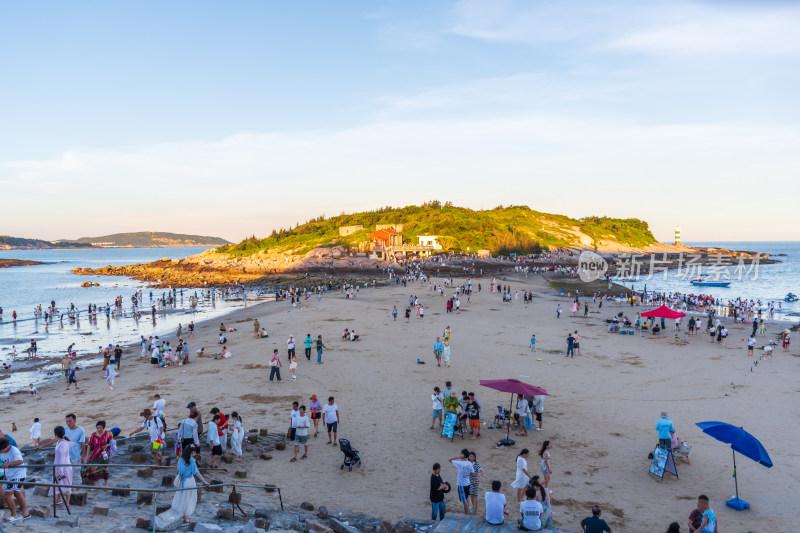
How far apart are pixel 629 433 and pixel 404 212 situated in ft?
341

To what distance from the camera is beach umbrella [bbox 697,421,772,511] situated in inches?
308

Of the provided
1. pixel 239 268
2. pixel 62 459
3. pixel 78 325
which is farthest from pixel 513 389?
pixel 239 268

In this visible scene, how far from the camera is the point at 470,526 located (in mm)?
6852

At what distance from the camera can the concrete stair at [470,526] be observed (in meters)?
6.68

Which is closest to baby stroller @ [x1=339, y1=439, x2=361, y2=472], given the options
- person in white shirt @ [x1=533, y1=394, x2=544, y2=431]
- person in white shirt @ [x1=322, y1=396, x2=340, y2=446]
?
person in white shirt @ [x1=322, y1=396, x2=340, y2=446]

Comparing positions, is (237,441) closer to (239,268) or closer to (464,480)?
(464,480)

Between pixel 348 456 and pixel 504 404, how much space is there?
5.89 meters

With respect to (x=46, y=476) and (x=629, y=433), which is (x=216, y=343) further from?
(x=629, y=433)

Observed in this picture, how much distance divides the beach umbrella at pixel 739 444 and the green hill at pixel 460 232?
76.9 m

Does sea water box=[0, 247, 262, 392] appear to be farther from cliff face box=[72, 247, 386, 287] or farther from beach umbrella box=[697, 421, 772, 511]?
beach umbrella box=[697, 421, 772, 511]

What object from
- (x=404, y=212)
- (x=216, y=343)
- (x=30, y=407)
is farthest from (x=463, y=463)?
(x=404, y=212)

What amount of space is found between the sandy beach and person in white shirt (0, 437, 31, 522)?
3.72m

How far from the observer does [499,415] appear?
39.3 feet

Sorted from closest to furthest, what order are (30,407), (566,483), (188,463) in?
1. (188,463)
2. (566,483)
3. (30,407)
